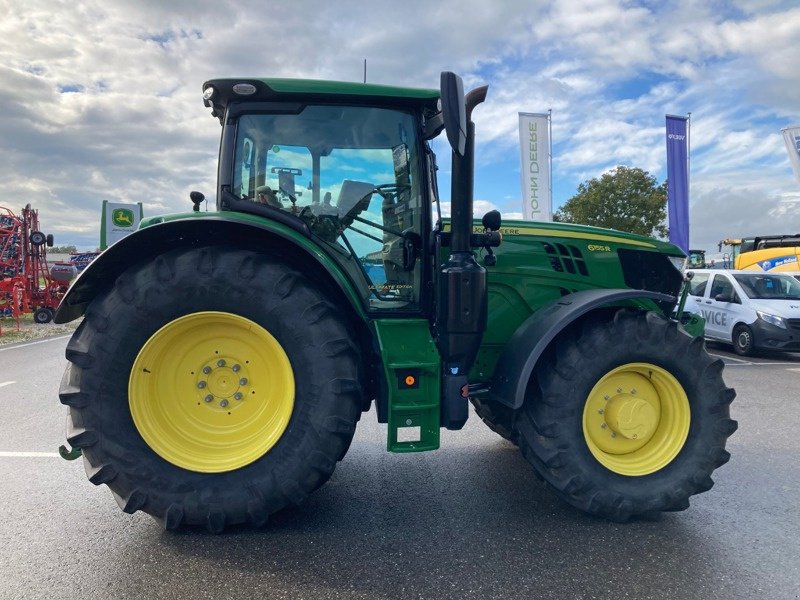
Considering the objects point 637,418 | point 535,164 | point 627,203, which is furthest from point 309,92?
point 627,203

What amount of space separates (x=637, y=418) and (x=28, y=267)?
54.4ft

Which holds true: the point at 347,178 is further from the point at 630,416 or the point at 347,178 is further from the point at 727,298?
the point at 727,298

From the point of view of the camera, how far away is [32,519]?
3.00m

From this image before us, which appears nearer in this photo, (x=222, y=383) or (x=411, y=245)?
(x=222, y=383)

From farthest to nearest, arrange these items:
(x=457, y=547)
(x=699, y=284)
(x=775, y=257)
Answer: (x=775, y=257)
(x=699, y=284)
(x=457, y=547)

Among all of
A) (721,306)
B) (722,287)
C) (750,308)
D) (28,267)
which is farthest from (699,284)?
(28,267)

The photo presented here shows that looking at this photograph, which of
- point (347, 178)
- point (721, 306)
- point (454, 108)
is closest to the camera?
point (454, 108)

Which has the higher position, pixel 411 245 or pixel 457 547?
pixel 411 245

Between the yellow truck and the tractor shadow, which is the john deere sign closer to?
the tractor shadow

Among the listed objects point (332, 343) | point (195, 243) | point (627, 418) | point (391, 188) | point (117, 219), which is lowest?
point (627, 418)

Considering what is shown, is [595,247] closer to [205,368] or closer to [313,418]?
[313,418]

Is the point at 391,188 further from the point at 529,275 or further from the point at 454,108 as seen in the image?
the point at 529,275

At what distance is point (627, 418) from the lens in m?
3.04

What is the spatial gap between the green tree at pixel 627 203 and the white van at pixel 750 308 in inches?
638
